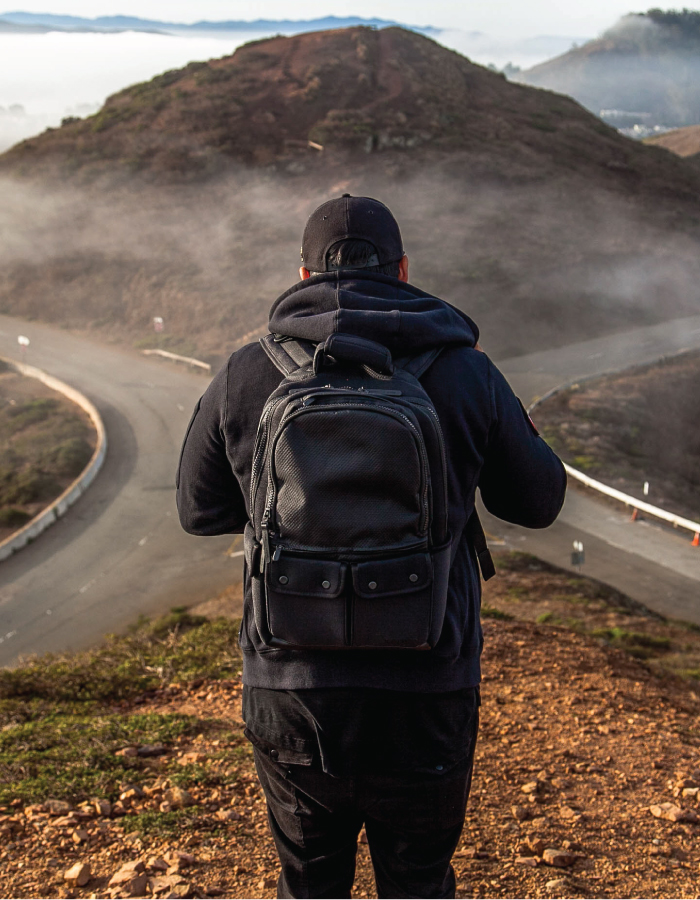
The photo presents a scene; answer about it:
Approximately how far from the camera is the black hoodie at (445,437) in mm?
2180

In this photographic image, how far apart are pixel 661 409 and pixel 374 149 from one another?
35402 mm

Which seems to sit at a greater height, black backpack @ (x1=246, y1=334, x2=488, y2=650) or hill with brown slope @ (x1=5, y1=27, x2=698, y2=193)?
hill with brown slope @ (x1=5, y1=27, x2=698, y2=193)

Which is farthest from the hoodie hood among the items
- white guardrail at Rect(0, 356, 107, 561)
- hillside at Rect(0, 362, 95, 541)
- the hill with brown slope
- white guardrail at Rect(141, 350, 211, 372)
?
the hill with brown slope

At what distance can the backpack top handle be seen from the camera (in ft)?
6.86

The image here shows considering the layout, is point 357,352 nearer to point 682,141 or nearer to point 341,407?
point 341,407

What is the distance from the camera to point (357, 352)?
2090 mm

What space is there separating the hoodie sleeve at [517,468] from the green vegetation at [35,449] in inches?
849

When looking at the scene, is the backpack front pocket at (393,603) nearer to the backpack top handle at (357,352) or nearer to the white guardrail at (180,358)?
the backpack top handle at (357,352)

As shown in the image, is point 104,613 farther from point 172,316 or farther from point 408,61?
point 408,61

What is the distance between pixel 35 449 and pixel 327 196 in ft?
106

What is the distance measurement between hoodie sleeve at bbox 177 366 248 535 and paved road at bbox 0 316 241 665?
13282 mm

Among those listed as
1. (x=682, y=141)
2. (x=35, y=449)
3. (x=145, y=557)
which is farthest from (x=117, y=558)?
(x=682, y=141)

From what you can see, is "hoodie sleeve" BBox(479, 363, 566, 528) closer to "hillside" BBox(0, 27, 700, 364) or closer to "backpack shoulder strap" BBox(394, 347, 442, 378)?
"backpack shoulder strap" BBox(394, 347, 442, 378)

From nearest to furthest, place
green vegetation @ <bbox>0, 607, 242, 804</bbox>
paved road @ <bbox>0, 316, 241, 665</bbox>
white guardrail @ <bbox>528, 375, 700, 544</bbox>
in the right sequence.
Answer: green vegetation @ <bbox>0, 607, 242, 804</bbox> → paved road @ <bbox>0, 316, 241, 665</bbox> → white guardrail @ <bbox>528, 375, 700, 544</bbox>
